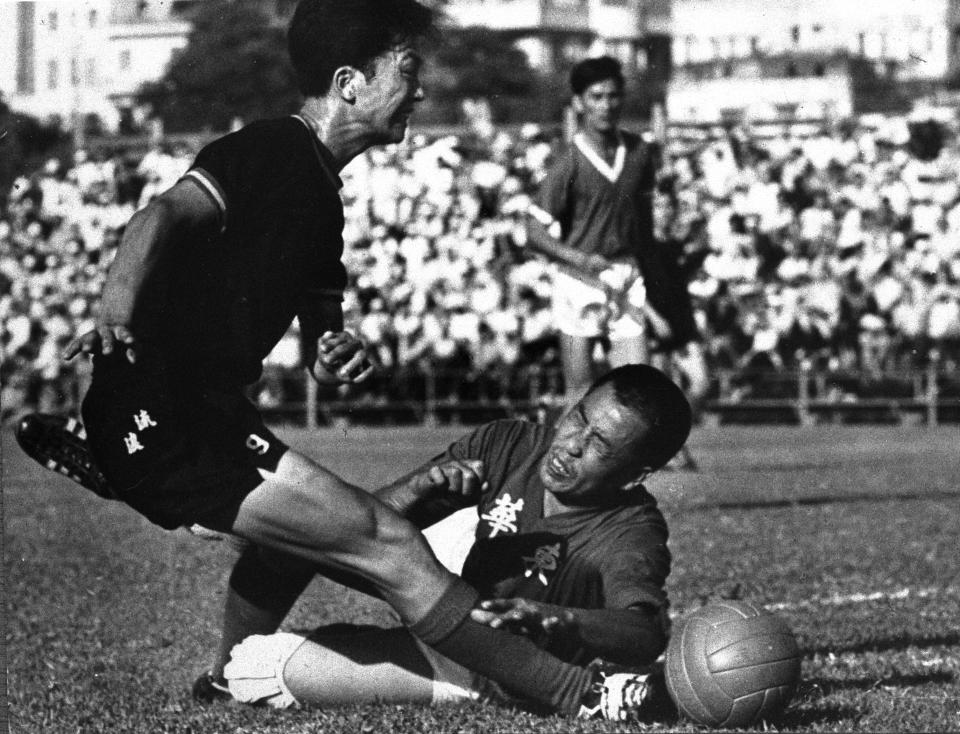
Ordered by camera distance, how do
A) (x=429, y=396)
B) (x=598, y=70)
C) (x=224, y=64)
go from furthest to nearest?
(x=429, y=396)
(x=598, y=70)
(x=224, y=64)

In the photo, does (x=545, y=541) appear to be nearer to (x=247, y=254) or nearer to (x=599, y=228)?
(x=247, y=254)

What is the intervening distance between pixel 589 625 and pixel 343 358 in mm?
862

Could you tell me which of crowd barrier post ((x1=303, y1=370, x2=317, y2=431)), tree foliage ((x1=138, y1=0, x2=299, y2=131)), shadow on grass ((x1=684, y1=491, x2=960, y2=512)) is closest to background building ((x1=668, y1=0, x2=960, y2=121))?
tree foliage ((x1=138, y1=0, x2=299, y2=131))

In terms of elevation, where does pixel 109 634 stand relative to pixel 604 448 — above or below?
below

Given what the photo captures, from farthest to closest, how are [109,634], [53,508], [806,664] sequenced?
[53,508]
[109,634]
[806,664]

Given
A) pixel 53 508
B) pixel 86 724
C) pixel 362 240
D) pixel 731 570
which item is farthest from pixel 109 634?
pixel 362 240

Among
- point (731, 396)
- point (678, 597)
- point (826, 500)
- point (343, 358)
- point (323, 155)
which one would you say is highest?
point (323, 155)

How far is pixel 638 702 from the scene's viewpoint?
14.0ft

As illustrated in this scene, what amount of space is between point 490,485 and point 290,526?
763 millimetres

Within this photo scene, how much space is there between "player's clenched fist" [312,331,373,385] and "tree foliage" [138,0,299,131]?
1419mm

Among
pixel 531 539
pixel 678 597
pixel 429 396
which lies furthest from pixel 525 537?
pixel 429 396

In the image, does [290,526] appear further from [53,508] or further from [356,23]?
[53,508]

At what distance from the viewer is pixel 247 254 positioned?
4.18 m

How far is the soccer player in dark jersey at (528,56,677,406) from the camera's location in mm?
8625
